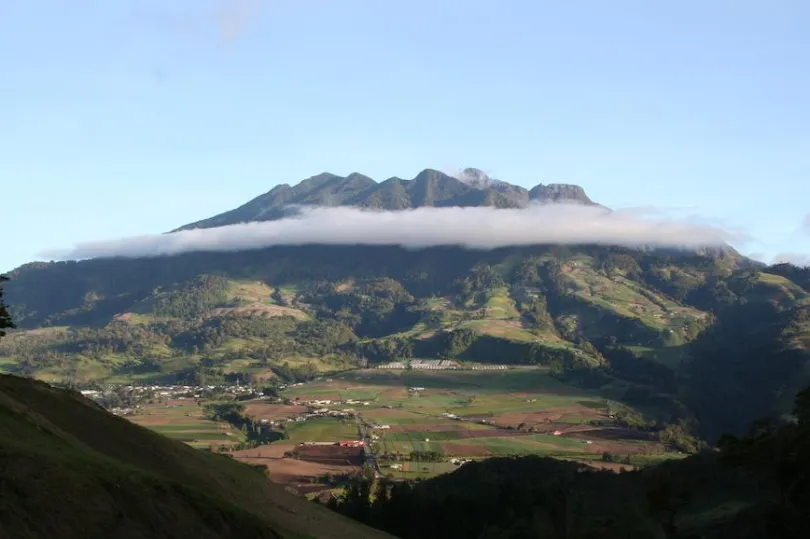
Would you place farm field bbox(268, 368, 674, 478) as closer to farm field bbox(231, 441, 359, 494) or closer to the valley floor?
the valley floor

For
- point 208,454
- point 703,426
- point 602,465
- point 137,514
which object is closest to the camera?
point 137,514

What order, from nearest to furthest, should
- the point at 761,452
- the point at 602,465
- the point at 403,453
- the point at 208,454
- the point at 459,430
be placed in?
the point at 761,452 → the point at 208,454 → the point at 602,465 → the point at 403,453 → the point at 459,430

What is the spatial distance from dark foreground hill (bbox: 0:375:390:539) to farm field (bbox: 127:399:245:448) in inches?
3584

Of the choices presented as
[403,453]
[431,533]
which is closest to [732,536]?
[431,533]

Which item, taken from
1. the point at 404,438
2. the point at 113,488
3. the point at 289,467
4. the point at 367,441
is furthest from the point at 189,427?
the point at 113,488

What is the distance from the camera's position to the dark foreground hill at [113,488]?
33906 millimetres

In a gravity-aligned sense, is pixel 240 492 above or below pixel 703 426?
above

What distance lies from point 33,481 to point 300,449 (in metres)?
112

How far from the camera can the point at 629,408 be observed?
19800cm

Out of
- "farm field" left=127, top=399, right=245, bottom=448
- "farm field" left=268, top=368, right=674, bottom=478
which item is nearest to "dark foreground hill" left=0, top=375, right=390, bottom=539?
"farm field" left=268, top=368, right=674, bottom=478

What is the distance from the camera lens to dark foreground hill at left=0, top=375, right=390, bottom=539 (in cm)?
3391

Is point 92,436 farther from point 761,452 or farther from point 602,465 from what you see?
point 602,465

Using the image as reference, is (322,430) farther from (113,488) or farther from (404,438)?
(113,488)

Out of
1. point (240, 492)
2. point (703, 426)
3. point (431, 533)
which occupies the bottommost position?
point (703, 426)
